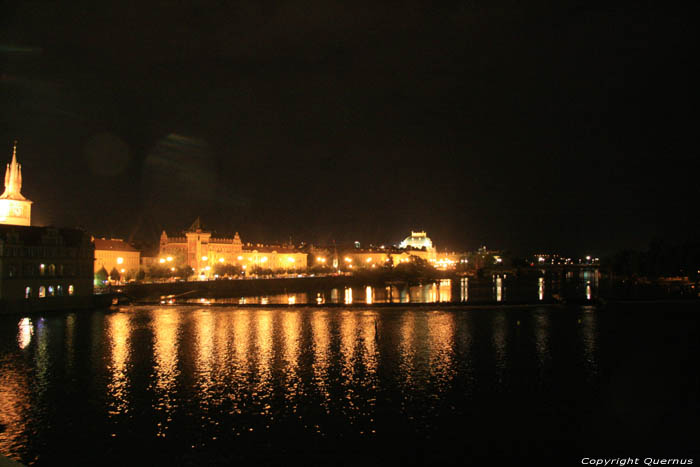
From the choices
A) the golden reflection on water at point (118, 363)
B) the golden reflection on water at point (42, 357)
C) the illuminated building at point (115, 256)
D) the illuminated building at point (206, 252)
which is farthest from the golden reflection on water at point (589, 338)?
the illuminated building at point (206, 252)

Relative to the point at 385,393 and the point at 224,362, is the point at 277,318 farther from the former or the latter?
→ the point at 385,393

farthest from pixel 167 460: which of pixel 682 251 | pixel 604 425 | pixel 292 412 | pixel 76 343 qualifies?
pixel 682 251

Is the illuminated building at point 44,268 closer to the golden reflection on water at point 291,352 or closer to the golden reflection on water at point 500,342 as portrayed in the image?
the golden reflection on water at point 291,352

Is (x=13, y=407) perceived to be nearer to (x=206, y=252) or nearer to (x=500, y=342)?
(x=500, y=342)

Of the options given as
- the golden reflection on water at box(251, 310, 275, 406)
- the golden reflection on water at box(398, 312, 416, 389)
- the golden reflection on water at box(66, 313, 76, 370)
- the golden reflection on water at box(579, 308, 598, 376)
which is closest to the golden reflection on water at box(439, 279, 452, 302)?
the golden reflection on water at box(579, 308, 598, 376)

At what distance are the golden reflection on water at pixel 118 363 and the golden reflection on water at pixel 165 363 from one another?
1.12m

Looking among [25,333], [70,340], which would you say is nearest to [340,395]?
[70,340]

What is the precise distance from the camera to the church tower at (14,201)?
68.2 meters

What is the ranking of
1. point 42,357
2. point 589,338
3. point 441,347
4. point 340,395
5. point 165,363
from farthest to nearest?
point 589,338 < point 441,347 < point 42,357 < point 165,363 < point 340,395

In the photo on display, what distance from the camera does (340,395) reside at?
1958 cm

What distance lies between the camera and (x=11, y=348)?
28.0m

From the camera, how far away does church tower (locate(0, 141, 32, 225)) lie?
68.2 m

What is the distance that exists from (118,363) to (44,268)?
986 inches

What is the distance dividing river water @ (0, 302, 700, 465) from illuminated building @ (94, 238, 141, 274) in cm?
5181
